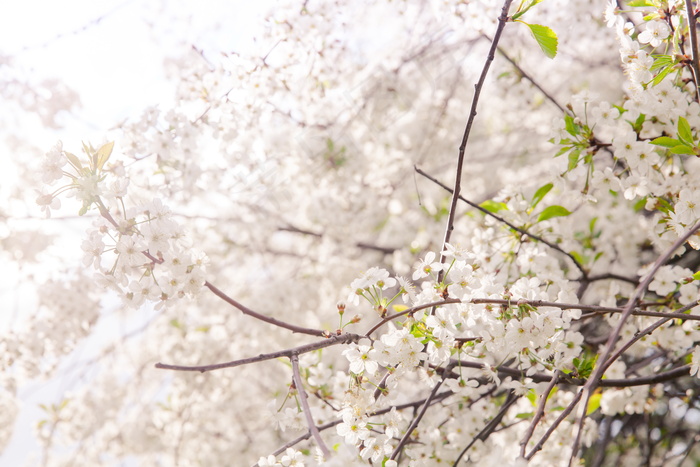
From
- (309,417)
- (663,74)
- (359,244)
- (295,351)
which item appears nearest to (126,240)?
(295,351)

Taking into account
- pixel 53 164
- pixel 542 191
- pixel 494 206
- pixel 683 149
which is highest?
pixel 494 206

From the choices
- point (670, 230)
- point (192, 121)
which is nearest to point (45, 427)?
point (192, 121)

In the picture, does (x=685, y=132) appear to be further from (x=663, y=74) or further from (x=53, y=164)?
(x=53, y=164)

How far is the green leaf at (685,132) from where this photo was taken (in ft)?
4.94

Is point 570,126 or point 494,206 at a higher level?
point 494,206

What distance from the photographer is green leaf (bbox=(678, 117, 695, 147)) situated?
1507 millimetres

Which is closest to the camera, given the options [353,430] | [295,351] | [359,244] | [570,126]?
[295,351]

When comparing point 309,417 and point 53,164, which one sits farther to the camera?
point 53,164

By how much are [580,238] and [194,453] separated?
3.92m

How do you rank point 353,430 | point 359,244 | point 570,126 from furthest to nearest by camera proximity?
point 359,244 → point 570,126 → point 353,430

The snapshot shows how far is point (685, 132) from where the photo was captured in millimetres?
1514

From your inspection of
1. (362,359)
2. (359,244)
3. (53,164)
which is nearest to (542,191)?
(362,359)

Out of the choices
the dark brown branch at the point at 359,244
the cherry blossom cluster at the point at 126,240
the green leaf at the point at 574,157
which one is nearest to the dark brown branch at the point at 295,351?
the cherry blossom cluster at the point at 126,240

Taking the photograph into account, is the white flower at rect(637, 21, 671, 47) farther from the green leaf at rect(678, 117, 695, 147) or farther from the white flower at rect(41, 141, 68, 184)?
the white flower at rect(41, 141, 68, 184)
